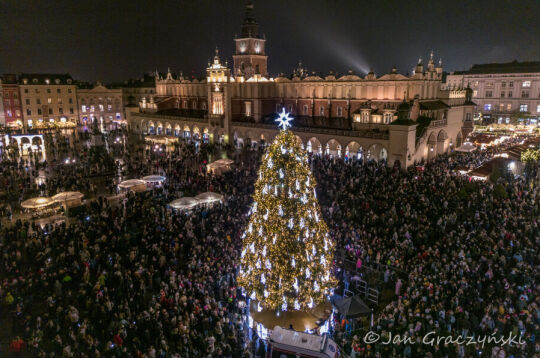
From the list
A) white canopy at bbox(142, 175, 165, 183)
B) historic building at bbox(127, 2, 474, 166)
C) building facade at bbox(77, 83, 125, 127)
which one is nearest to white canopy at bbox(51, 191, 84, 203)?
white canopy at bbox(142, 175, 165, 183)

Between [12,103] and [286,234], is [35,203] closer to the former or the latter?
[286,234]

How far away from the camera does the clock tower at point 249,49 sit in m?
54.0

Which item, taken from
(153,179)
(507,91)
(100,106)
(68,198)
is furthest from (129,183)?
(507,91)

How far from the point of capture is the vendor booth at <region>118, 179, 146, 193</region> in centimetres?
2359

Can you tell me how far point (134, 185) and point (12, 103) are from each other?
5033cm

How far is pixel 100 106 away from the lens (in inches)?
2744

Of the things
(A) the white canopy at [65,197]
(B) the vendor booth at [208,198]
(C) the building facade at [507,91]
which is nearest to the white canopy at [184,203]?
(B) the vendor booth at [208,198]

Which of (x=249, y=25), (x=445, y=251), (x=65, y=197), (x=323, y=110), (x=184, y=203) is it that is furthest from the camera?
(x=249, y=25)

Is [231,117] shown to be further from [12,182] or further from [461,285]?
[461,285]

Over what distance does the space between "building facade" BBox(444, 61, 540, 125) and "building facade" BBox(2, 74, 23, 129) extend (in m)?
67.7

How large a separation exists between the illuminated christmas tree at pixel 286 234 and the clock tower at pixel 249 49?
45434 mm

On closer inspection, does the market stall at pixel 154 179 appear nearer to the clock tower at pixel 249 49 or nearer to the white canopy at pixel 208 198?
the white canopy at pixel 208 198

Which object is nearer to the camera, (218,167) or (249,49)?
(218,167)

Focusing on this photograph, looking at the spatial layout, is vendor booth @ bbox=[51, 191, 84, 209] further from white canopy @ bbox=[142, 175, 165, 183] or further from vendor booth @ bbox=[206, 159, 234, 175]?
vendor booth @ bbox=[206, 159, 234, 175]
